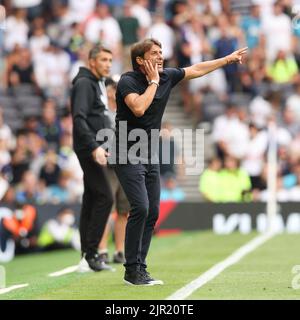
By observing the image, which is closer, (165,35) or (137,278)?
(137,278)

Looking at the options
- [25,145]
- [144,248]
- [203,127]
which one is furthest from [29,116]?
[144,248]

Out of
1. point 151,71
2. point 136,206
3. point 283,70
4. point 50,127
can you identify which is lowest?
point 136,206

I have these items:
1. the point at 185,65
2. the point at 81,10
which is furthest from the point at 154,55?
the point at 81,10

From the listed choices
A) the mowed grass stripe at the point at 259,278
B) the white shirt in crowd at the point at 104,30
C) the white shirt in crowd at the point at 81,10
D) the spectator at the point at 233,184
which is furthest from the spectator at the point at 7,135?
the mowed grass stripe at the point at 259,278

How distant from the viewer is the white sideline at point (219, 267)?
8.99 meters

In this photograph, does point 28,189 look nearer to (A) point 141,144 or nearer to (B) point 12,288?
(B) point 12,288

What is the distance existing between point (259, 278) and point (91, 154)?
7.63 ft

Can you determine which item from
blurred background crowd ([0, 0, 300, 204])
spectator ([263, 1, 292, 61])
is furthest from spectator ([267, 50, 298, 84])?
spectator ([263, 1, 292, 61])

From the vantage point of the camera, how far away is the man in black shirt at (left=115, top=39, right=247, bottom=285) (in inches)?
375

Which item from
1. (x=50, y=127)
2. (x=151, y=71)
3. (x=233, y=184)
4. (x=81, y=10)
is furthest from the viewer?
(x=81, y=10)

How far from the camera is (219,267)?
1152 centimetres

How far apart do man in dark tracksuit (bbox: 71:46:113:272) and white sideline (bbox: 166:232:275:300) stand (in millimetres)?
1236

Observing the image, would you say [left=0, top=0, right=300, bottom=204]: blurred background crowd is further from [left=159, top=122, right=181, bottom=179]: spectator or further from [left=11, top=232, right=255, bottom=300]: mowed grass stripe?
[left=11, top=232, right=255, bottom=300]: mowed grass stripe

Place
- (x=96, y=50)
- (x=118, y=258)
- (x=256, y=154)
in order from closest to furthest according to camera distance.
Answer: (x=96, y=50) → (x=118, y=258) → (x=256, y=154)
